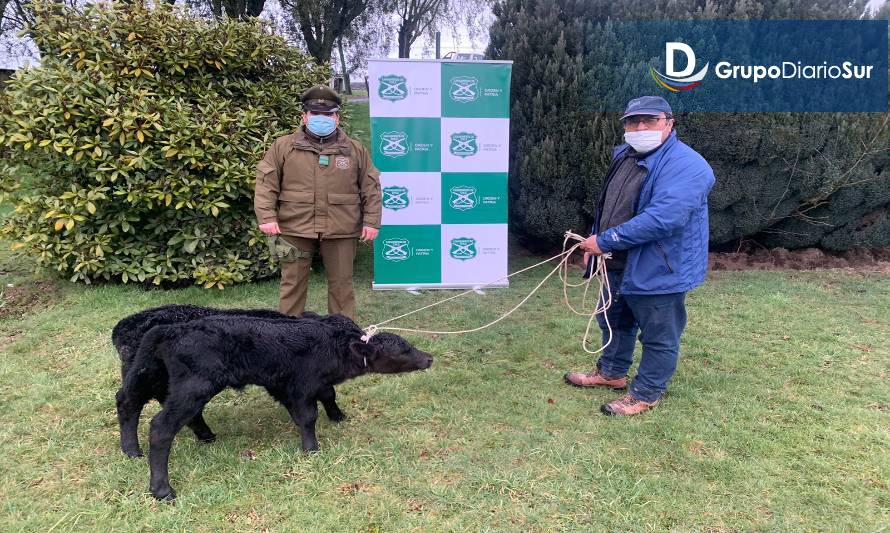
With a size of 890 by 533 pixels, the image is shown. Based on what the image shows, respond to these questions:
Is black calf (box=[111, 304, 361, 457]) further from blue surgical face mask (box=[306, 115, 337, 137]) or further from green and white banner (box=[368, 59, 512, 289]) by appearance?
green and white banner (box=[368, 59, 512, 289])

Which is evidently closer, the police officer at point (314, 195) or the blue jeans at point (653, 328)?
the blue jeans at point (653, 328)

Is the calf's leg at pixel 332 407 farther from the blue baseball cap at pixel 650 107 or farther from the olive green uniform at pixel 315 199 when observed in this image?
the blue baseball cap at pixel 650 107

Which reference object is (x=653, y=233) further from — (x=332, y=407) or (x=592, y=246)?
(x=332, y=407)

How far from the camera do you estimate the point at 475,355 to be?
457 centimetres

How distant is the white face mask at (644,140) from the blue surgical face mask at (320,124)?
2054 mm

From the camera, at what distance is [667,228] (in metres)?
3.20

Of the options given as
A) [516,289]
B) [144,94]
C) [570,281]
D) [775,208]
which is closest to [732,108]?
[775,208]

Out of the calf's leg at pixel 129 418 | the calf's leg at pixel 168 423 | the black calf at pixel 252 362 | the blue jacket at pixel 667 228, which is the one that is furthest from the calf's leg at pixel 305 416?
the blue jacket at pixel 667 228

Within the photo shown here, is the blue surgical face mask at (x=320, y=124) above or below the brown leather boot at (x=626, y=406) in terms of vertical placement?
above

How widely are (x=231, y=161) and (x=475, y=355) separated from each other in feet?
10.2

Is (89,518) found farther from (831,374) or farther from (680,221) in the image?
(831,374)

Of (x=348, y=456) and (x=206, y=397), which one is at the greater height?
(x=206, y=397)

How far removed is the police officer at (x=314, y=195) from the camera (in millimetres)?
4059

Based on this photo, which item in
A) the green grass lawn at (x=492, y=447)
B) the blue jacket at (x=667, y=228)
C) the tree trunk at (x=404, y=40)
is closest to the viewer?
the green grass lawn at (x=492, y=447)
